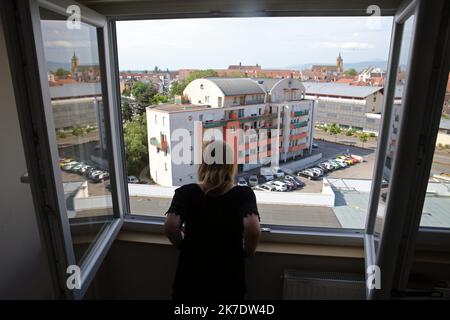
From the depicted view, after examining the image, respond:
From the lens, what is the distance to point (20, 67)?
1055mm

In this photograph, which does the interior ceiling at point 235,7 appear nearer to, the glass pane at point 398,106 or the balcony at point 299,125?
the glass pane at point 398,106

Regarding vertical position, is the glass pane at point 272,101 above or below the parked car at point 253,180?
above

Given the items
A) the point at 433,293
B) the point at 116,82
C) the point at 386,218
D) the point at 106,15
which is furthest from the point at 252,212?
the point at 106,15

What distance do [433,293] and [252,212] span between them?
2.92 feet

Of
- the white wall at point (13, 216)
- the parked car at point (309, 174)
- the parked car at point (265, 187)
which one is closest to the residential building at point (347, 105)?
the parked car at point (309, 174)

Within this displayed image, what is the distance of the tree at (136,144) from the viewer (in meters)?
2.10

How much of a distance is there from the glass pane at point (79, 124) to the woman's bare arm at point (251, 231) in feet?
2.74

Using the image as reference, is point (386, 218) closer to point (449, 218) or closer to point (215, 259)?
point (215, 259)

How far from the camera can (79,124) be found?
164cm

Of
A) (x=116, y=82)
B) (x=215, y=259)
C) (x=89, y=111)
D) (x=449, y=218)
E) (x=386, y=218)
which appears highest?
(x=116, y=82)

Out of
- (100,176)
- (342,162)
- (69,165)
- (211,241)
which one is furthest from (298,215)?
(69,165)

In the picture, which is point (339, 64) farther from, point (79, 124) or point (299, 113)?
point (79, 124)

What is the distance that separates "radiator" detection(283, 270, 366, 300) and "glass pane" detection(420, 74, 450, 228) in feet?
1.92

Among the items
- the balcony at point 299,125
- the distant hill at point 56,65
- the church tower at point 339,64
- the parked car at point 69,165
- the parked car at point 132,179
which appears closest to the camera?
the distant hill at point 56,65
